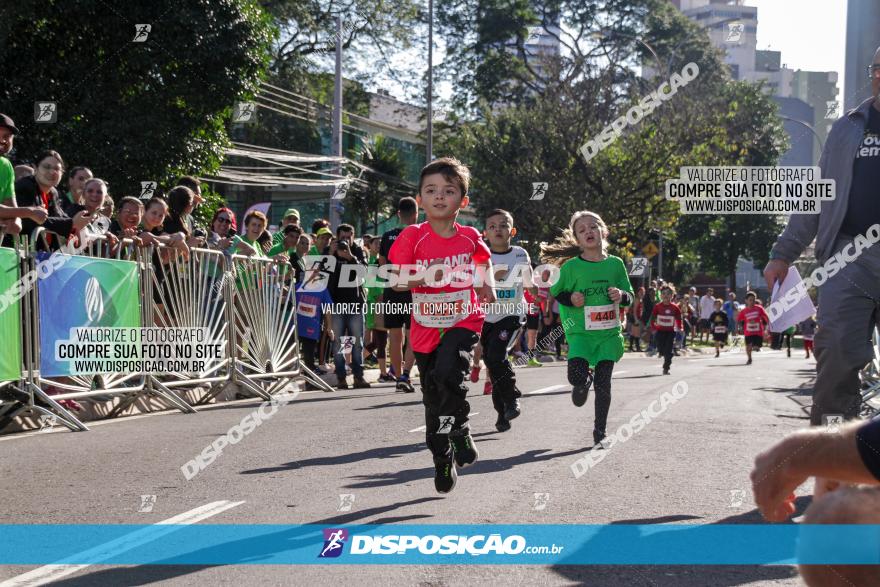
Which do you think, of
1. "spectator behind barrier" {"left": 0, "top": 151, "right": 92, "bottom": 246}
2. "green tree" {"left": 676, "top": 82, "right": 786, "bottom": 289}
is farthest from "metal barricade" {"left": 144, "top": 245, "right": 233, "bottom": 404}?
"green tree" {"left": 676, "top": 82, "right": 786, "bottom": 289}

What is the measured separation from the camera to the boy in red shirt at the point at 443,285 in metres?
6.40

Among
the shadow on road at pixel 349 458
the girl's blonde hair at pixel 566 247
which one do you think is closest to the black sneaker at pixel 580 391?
the girl's blonde hair at pixel 566 247

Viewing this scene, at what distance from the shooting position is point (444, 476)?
6055mm

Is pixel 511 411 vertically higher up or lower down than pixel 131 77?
lower down

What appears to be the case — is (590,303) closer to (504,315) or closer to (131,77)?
(504,315)

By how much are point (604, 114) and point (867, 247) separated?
113 ft

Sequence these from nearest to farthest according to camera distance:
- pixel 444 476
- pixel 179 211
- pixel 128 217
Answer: pixel 444 476
pixel 128 217
pixel 179 211

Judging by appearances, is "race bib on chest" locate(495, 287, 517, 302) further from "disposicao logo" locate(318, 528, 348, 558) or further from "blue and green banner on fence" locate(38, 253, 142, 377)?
"disposicao logo" locate(318, 528, 348, 558)

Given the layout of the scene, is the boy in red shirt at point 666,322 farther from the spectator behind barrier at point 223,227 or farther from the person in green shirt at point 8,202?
the person in green shirt at point 8,202

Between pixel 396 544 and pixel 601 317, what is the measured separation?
4.78 metres

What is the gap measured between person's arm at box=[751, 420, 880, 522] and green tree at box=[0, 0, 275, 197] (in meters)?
20.7

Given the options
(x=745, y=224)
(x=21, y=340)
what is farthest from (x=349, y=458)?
(x=745, y=224)

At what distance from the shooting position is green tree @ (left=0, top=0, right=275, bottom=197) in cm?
2098

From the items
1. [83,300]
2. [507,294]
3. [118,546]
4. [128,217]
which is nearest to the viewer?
[118,546]
